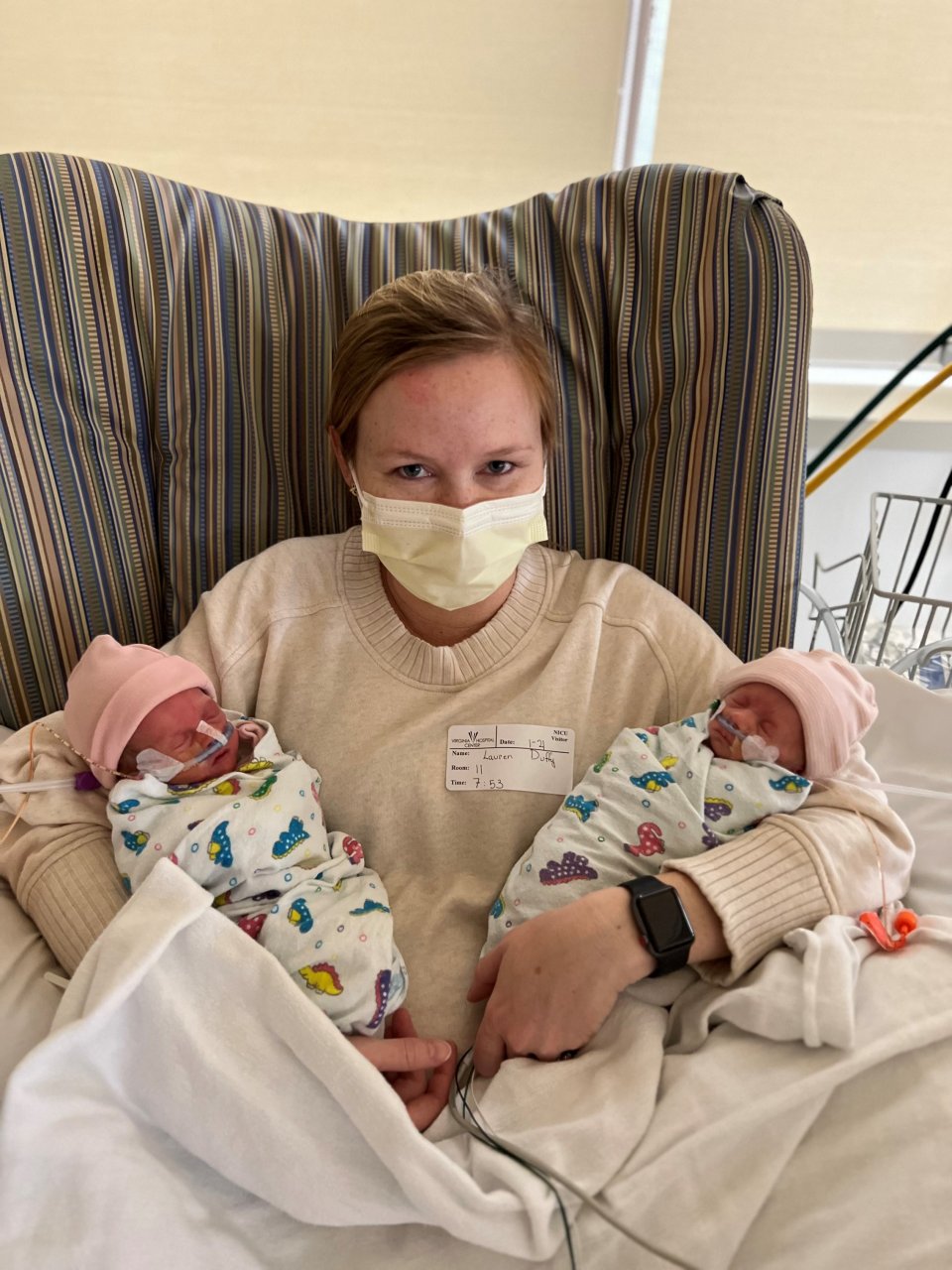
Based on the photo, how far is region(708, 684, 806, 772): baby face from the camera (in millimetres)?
937

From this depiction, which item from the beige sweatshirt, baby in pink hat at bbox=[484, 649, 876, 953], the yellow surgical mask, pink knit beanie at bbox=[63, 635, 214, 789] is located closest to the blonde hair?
the yellow surgical mask

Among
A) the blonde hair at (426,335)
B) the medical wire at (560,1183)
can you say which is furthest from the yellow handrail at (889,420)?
the medical wire at (560,1183)

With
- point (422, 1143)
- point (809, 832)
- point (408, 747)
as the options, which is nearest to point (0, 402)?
point (408, 747)

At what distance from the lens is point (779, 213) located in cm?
114

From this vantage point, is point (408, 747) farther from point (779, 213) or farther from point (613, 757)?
point (779, 213)

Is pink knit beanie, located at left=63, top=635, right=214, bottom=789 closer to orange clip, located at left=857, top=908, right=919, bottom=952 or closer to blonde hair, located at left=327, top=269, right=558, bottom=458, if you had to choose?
blonde hair, located at left=327, top=269, right=558, bottom=458

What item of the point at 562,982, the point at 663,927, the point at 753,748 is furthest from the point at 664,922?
the point at 753,748

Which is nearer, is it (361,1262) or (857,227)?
(361,1262)

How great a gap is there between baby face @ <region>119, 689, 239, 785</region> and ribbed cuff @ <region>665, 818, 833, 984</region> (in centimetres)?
52

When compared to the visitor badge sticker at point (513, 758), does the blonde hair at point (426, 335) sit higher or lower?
higher

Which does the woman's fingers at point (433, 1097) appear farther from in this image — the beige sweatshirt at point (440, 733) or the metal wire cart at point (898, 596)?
Answer: the metal wire cart at point (898, 596)

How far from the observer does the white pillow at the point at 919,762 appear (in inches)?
39.0

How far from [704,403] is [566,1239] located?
955 millimetres

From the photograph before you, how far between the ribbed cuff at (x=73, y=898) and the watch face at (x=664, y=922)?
55 centimetres
